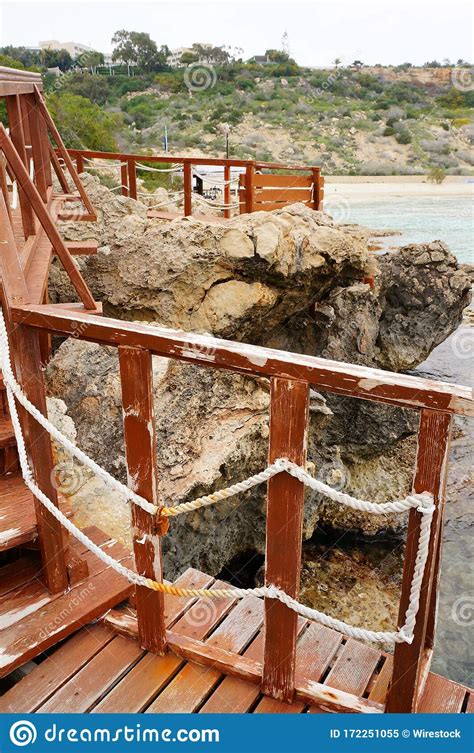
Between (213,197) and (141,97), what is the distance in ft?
122

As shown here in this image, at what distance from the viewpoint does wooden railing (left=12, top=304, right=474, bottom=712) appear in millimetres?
1597

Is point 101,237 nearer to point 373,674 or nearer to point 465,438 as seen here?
point 373,674

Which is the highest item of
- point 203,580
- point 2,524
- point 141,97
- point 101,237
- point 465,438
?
point 141,97

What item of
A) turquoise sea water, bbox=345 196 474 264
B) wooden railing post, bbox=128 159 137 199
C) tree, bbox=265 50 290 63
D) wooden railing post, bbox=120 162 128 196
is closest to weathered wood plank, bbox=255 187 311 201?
wooden railing post, bbox=128 159 137 199

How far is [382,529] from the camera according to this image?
9.71 meters

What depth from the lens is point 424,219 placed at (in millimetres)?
32781

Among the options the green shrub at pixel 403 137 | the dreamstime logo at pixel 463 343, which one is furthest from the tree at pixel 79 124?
the green shrub at pixel 403 137

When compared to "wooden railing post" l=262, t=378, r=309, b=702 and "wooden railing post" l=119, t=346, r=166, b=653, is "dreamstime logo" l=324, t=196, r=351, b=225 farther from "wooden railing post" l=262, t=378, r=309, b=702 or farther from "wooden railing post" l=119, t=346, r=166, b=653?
"wooden railing post" l=262, t=378, r=309, b=702

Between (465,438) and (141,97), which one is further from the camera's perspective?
(141,97)

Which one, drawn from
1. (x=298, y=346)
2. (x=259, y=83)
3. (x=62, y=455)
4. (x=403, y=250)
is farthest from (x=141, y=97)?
(x=62, y=455)

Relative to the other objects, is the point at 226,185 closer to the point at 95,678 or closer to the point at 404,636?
the point at 95,678

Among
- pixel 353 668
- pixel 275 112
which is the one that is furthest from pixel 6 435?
pixel 275 112

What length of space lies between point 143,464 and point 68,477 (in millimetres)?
2447
